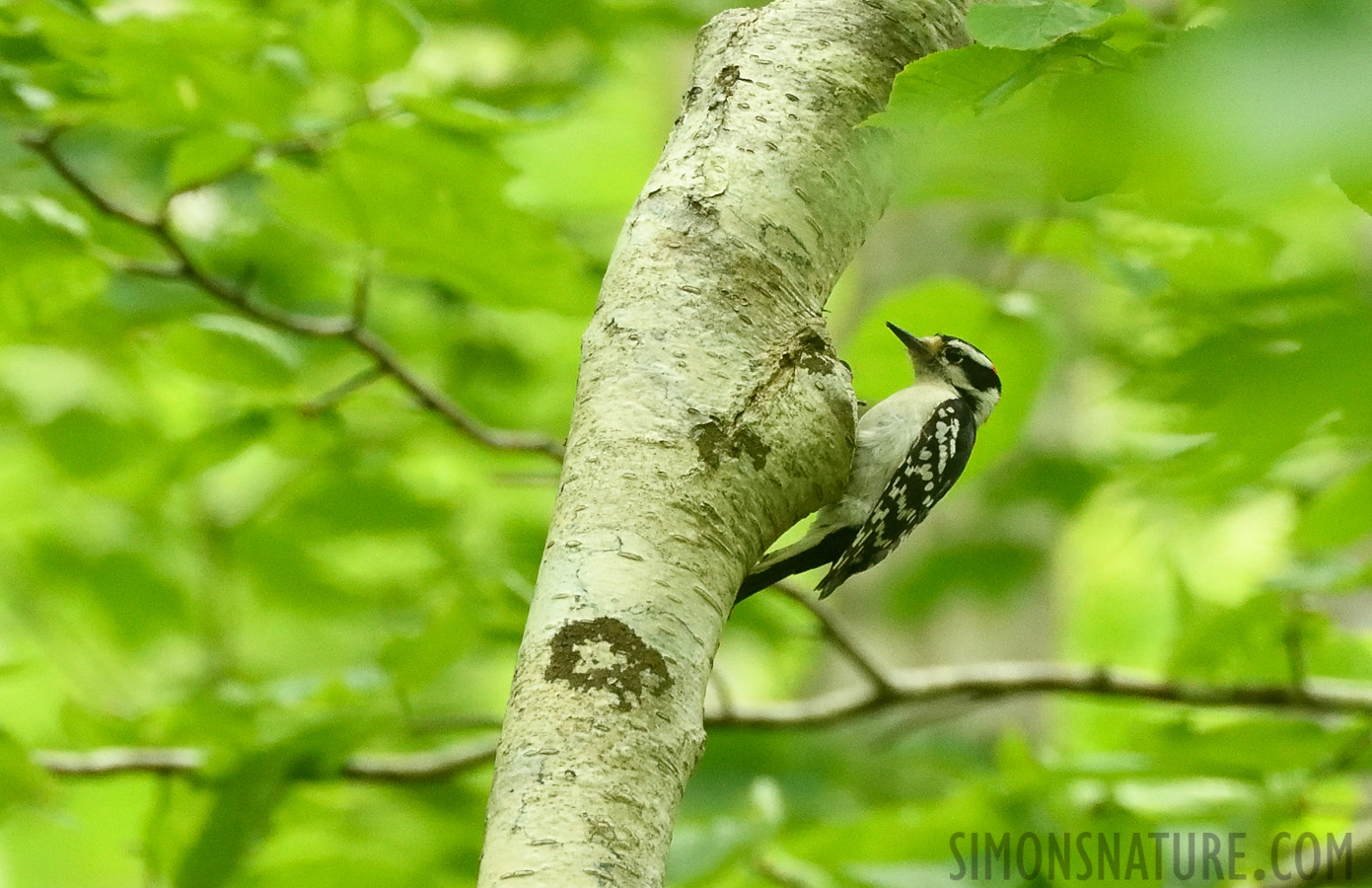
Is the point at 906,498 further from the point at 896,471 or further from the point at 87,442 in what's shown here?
the point at 87,442

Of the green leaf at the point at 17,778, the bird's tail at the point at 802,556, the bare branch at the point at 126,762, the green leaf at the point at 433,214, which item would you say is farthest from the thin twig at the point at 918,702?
the green leaf at the point at 433,214

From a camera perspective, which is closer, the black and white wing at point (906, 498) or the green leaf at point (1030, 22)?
the green leaf at point (1030, 22)

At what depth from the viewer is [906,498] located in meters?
3.19

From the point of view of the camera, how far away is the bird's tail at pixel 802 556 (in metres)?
3.06

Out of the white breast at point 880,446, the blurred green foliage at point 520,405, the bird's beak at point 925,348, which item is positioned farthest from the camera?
the bird's beak at point 925,348

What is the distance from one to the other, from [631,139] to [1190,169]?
801 cm

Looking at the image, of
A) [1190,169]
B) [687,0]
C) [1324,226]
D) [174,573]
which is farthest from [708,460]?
[1324,226]

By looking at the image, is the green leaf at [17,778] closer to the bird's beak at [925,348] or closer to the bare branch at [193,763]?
the bare branch at [193,763]

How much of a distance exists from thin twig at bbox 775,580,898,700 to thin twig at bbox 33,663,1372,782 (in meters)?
0.03

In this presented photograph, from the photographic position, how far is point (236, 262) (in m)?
4.01

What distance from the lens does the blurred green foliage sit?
1.28 m

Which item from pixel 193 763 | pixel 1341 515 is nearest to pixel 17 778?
pixel 193 763

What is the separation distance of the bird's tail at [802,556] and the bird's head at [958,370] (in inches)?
23.5

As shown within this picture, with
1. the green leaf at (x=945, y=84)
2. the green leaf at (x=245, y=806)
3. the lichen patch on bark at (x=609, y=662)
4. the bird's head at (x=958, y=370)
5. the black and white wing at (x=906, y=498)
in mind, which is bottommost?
the lichen patch on bark at (x=609, y=662)
